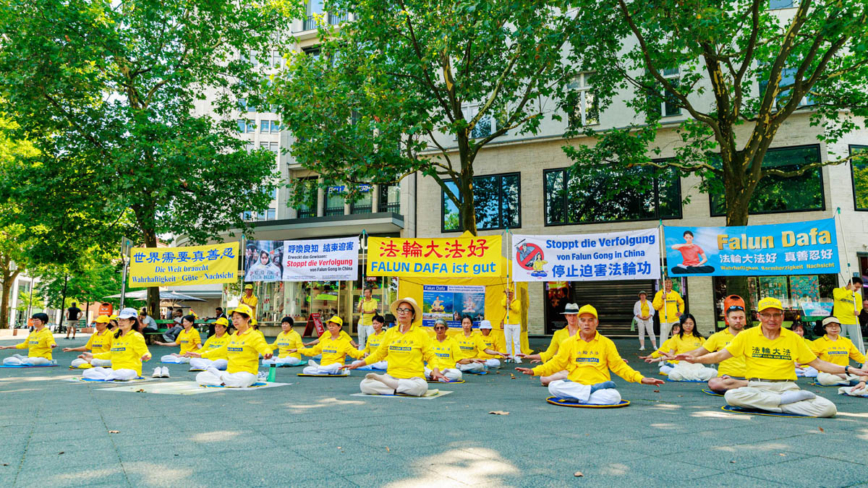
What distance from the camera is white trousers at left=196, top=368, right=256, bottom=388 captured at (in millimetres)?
9727

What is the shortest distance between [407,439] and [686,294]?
59.7ft

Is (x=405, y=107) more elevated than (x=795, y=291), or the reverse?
(x=405, y=107)

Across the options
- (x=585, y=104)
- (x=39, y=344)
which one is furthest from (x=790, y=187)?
(x=39, y=344)

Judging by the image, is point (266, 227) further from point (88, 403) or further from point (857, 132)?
point (857, 132)

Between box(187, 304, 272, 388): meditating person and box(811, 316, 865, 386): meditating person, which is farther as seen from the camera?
box(811, 316, 865, 386): meditating person

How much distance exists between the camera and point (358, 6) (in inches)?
643

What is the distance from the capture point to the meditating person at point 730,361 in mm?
8703

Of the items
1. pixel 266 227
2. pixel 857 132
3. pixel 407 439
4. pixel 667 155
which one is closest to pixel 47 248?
pixel 266 227

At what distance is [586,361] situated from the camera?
7.68 meters

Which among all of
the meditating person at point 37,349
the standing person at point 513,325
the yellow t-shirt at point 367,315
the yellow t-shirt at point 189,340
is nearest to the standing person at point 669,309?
the standing person at point 513,325

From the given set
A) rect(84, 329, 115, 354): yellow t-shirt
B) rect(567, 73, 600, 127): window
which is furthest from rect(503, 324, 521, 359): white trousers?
rect(567, 73, 600, 127): window

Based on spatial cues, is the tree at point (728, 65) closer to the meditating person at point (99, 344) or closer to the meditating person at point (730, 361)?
the meditating person at point (730, 361)

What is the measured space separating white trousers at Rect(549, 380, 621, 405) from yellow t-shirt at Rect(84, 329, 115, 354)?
933cm

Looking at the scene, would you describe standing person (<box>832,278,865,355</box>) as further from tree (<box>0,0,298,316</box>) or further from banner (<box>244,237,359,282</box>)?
tree (<box>0,0,298,316</box>)
